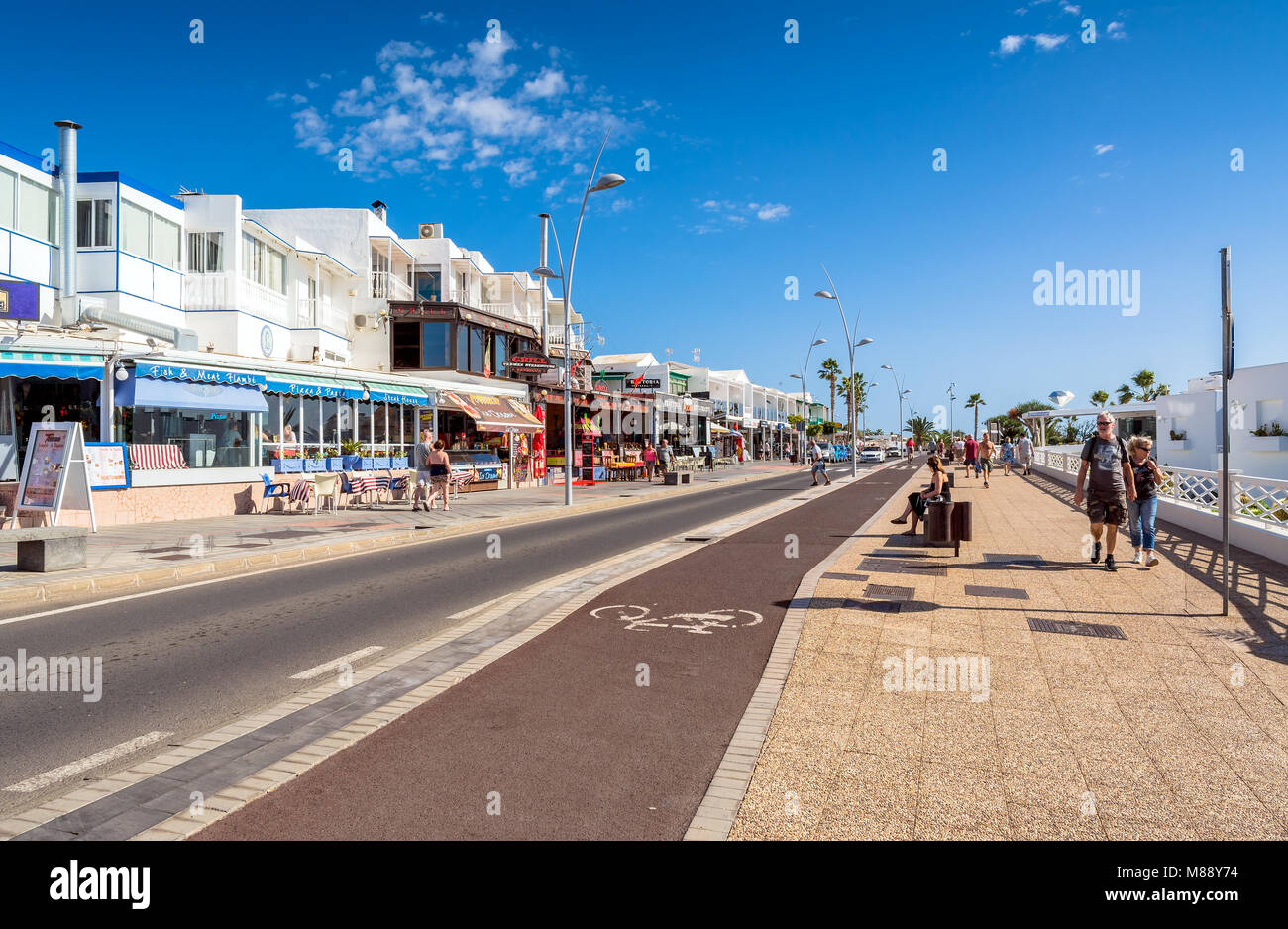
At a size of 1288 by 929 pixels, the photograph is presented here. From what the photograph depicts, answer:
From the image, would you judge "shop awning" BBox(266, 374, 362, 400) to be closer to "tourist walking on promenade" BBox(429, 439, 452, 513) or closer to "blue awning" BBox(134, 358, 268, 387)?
"blue awning" BBox(134, 358, 268, 387)

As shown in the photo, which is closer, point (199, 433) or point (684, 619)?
point (684, 619)

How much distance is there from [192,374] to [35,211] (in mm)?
6445

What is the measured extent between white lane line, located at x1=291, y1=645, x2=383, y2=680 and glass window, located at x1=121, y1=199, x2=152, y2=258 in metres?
18.5

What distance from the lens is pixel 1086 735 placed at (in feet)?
13.8

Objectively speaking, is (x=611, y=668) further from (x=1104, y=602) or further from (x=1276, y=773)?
(x=1104, y=602)

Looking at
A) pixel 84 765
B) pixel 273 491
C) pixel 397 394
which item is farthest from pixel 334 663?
pixel 397 394

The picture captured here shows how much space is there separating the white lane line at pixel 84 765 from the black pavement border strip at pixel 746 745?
3177 mm

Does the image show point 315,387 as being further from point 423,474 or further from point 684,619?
point 684,619

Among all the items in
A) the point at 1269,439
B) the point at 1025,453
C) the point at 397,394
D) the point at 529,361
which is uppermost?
the point at 529,361

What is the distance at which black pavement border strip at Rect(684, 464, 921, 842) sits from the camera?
→ 331cm

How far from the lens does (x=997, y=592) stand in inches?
324

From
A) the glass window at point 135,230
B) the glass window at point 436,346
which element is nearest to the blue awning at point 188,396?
the glass window at point 135,230

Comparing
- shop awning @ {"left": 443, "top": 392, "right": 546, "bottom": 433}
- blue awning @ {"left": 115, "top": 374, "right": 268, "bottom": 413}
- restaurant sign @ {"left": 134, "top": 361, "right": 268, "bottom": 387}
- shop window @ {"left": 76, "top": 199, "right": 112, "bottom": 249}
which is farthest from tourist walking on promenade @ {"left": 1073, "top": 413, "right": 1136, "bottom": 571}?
shop window @ {"left": 76, "top": 199, "right": 112, "bottom": 249}
